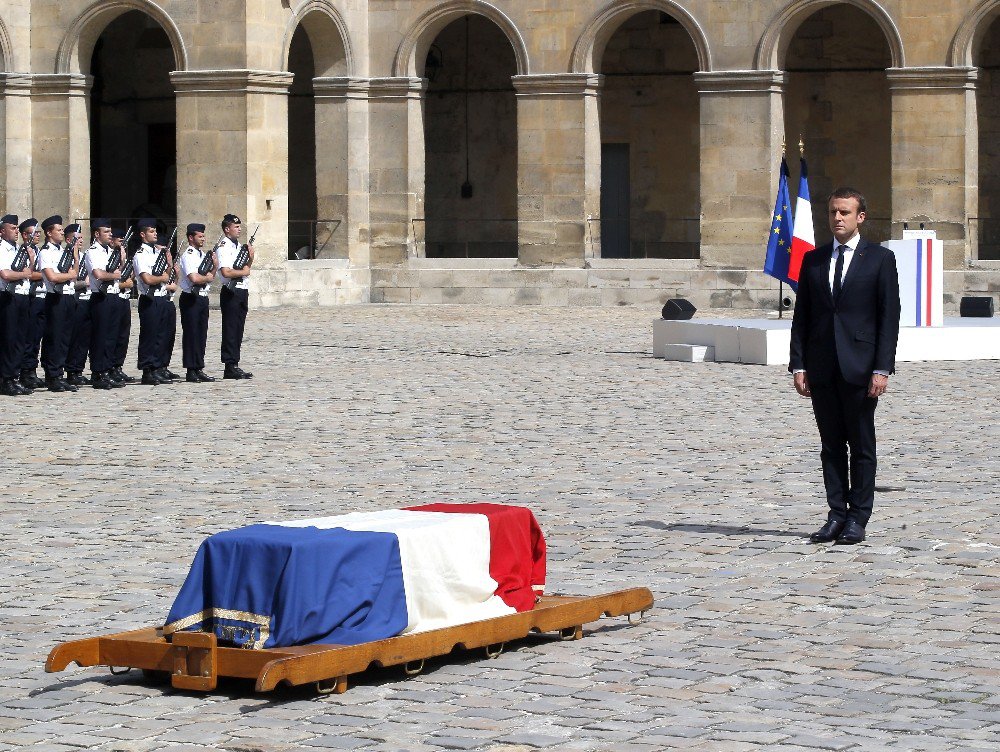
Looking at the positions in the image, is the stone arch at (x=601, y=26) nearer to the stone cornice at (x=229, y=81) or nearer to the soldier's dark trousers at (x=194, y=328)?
the stone cornice at (x=229, y=81)

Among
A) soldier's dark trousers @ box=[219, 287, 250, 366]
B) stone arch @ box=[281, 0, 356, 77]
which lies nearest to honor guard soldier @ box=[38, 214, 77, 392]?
soldier's dark trousers @ box=[219, 287, 250, 366]

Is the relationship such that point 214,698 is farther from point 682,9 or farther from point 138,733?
point 682,9

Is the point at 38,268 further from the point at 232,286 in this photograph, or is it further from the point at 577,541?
the point at 577,541

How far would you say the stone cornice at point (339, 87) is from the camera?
3197 cm

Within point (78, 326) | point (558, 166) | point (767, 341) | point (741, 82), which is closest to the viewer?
point (78, 326)

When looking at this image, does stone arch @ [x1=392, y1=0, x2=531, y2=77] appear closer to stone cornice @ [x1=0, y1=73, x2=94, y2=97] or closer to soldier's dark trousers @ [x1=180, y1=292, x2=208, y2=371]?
stone cornice @ [x1=0, y1=73, x2=94, y2=97]

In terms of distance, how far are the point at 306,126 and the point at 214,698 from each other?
30.7 meters

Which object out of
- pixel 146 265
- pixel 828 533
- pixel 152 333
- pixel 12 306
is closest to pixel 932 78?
pixel 146 265

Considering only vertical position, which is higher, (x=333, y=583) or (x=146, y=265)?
(x=146, y=265)

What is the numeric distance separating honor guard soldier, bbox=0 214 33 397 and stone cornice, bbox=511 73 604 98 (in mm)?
14310

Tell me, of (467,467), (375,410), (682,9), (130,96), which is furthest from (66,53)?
(467,467)

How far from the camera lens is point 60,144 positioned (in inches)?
1226

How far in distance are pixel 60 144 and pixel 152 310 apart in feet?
41.4

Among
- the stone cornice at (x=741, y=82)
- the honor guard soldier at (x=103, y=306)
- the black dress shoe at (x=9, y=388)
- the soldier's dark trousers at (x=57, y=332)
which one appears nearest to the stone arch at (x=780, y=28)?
the stone cornice at (x=741, y=82)
